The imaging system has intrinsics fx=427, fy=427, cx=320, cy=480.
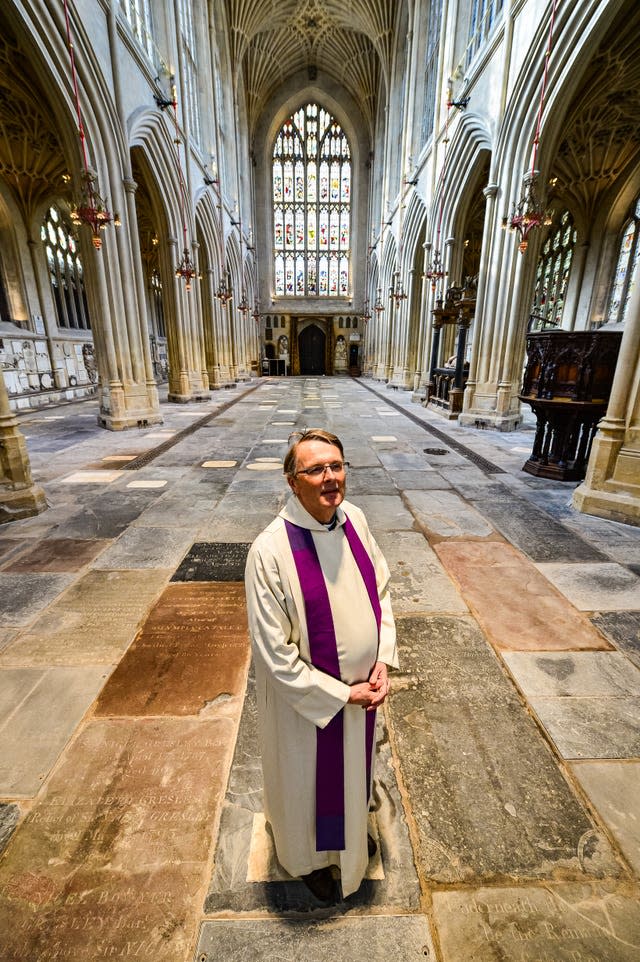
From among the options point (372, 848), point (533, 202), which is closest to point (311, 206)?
point (533, 202)

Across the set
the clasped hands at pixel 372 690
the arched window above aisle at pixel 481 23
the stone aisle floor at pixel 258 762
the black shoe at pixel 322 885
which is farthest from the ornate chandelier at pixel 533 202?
the black shoe at pixel 322 885

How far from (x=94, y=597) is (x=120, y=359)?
763cm

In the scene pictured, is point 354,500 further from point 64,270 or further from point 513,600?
point 64,270

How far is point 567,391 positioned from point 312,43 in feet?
115

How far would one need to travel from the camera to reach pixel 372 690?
1221mm

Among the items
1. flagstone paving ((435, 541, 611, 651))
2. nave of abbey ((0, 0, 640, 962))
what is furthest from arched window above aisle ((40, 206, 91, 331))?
flagstone paving ((435, 541, 611, 651))

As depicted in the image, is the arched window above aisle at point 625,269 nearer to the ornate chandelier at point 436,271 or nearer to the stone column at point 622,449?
the ornate chandelier at point 436,271

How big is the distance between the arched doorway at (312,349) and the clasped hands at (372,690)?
34.2 m

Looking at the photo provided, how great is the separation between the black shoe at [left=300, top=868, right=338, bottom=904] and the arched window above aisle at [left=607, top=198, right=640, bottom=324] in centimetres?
1938

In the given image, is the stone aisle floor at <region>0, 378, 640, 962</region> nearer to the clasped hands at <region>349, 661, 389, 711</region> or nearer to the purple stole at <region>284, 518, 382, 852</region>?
the purple stole at <region>284, 518, 382, 852</region>

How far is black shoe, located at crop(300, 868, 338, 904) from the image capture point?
1317 millimetres

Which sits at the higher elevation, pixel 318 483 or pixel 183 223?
pixel 183 223

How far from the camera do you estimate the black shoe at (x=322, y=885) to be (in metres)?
1.32

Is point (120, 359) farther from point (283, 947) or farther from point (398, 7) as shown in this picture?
point (398, 7)
